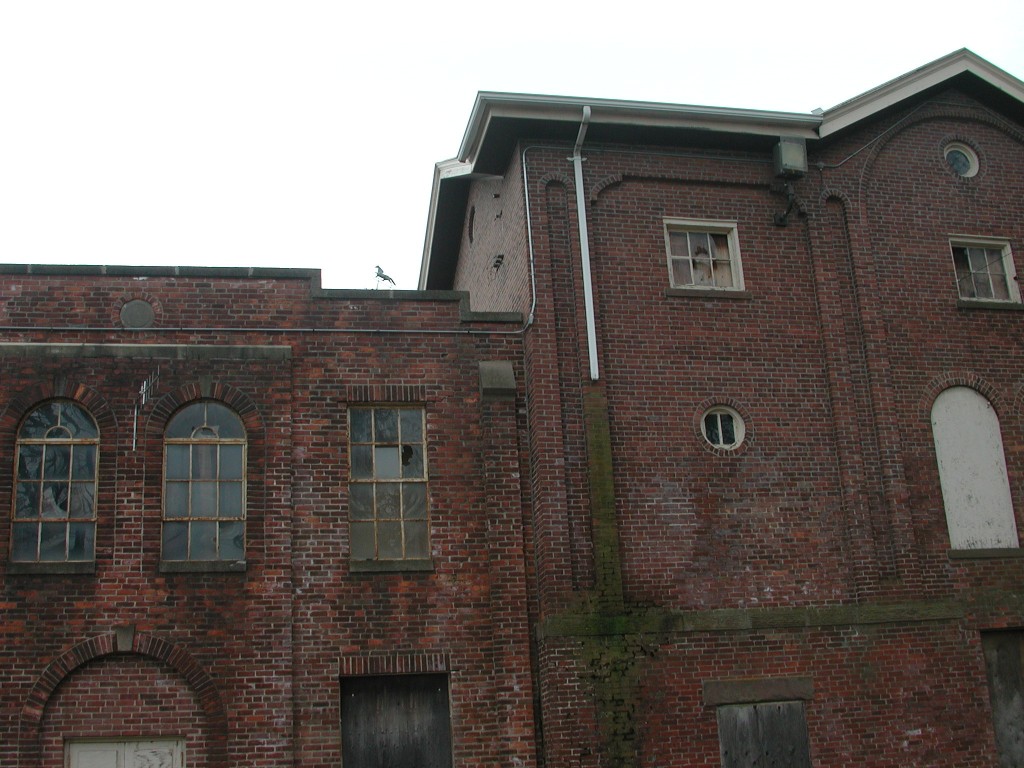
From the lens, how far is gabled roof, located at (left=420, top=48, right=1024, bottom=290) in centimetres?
1592

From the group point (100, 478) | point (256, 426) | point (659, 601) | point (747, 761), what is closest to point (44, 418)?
point (100, 478)

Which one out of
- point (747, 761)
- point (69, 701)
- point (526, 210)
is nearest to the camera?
point (69, 701)

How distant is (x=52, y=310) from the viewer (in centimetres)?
1473

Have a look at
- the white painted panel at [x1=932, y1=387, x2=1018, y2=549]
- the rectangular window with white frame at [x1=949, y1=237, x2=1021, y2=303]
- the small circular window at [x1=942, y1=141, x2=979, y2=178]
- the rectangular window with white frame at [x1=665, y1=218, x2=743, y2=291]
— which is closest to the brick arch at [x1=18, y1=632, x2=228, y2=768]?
the rectangular window with white frame at [x1=665, y1=218, x2=743, y2=291]

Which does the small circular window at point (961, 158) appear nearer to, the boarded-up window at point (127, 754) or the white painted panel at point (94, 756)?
the boarded-up window at point (127, 754)

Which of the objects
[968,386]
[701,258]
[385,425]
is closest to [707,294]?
[701,258]

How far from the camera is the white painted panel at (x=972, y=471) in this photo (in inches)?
637

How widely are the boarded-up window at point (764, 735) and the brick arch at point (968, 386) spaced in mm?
4789

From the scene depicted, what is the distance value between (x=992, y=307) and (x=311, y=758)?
36.2 ft

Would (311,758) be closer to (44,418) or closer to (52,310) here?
(44,418)

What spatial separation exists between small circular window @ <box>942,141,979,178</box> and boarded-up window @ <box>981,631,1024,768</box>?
6.63 metres

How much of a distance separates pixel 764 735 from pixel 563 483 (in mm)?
3872

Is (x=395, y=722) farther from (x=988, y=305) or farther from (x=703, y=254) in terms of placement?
(x=988, y=305)

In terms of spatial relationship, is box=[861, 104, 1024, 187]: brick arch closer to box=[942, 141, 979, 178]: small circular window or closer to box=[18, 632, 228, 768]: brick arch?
box=[942, 141, 979, 178]: small circular window
